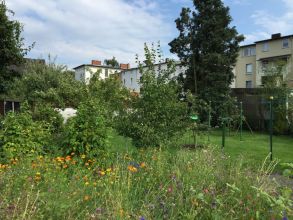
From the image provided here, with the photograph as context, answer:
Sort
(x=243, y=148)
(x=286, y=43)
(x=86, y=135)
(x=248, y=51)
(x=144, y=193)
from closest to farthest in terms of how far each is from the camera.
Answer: (x=144, y=193) → (x=86, y=135) → (x=243, y=148) → (x=286, y=43) → (x=248, y=51)

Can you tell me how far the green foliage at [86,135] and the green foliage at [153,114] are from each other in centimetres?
202

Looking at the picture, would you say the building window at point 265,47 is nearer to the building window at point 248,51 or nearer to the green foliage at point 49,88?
the building window at point 248,51

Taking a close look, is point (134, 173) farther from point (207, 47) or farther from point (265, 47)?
point (265, 47)

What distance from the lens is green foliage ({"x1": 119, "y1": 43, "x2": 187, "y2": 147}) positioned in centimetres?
862

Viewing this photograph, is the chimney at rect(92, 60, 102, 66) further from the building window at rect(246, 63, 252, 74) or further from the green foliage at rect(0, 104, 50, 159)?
the green foliage at rect(0, 104, 50, 159)

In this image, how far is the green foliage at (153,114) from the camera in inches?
340

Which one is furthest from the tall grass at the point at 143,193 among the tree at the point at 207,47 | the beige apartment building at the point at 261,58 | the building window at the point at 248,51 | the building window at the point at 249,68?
the building window at the point at 248,51

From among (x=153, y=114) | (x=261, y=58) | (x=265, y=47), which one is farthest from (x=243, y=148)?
(x=265, y=47)

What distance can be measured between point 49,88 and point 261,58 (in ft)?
123

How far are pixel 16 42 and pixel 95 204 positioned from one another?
Answer: 909 centimetres

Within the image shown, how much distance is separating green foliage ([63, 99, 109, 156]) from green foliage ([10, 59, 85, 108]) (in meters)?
5.92

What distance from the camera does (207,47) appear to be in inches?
1060

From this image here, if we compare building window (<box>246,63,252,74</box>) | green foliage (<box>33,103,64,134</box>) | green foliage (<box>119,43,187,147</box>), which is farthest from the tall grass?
building window (<box>246,63,252,74</box>)

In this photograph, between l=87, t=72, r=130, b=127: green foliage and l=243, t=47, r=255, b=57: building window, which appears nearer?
l=87, t=72, r=130, b=127: green foliage
